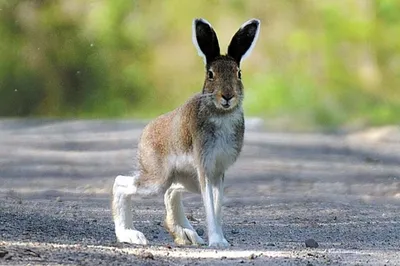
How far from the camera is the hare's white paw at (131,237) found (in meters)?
8.09

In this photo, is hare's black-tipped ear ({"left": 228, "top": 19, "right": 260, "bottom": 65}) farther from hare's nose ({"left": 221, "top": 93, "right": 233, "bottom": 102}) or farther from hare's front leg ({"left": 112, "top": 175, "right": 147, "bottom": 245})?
hare's front leg ({"left": 112, "top": 175, "right": 147, "bottom": 245})

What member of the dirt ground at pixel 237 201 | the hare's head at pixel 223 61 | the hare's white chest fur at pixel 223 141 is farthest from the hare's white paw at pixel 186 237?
the hare's head at pixel 223 61

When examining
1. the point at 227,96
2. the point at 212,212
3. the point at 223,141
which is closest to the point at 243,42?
the point at 227,96

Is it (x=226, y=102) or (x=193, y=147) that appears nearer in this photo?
(x=226, y=102)

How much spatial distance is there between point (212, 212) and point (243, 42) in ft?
3.79

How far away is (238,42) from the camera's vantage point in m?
8.35

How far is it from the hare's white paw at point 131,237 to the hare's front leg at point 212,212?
0.44 m

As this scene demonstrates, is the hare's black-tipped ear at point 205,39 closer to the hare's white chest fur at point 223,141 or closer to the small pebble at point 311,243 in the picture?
the hare's white chest fur at point 223,141

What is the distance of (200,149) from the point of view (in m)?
8.09

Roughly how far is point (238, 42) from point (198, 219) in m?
2.10

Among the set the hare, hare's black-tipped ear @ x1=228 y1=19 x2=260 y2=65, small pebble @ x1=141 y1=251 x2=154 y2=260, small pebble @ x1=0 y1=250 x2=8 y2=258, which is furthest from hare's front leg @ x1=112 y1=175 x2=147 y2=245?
small pebble @ x1=0 y1=250 x2=8 y2=258

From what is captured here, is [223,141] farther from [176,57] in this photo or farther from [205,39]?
[176,57]

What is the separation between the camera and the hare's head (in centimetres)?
805

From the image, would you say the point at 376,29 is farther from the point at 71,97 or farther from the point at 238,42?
the point at 238,42
